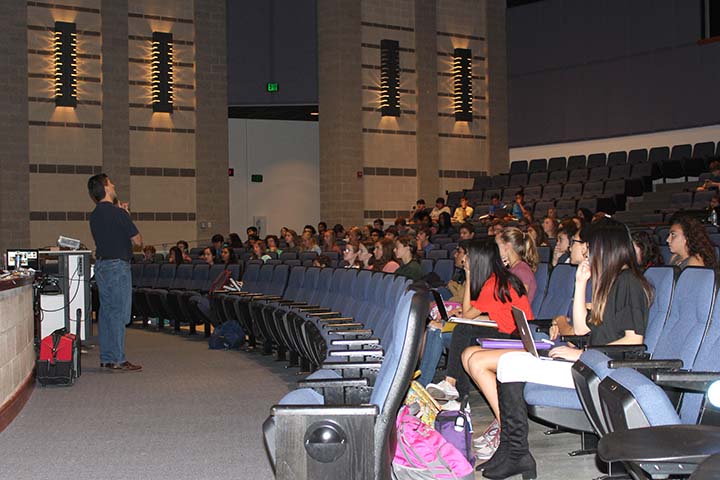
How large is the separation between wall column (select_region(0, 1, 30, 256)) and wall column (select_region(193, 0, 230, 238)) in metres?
3.24

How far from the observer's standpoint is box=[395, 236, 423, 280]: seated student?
23.3ft

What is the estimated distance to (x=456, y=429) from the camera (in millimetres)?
3898

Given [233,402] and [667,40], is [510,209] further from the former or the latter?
[233,402]

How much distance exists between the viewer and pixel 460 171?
19500mm

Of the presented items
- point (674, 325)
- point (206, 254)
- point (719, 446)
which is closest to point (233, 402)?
point (674, 325)

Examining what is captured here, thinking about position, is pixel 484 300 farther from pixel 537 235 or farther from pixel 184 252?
pixel 184 252

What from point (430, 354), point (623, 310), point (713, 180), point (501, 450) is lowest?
point (501, 450)

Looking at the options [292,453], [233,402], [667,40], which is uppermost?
[667,40]

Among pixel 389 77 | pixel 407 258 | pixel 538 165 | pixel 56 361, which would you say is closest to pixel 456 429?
pixel 407 258

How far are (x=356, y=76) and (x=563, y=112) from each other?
4688 millimetres

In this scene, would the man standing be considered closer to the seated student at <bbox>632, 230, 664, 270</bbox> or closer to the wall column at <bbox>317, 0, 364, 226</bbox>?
the seated student at <bbox>632, 230, 664, 270</bbox>

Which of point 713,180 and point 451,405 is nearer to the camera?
point 451,405

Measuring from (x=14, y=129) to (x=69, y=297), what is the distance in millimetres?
8423

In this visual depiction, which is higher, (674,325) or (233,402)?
(674,325)
